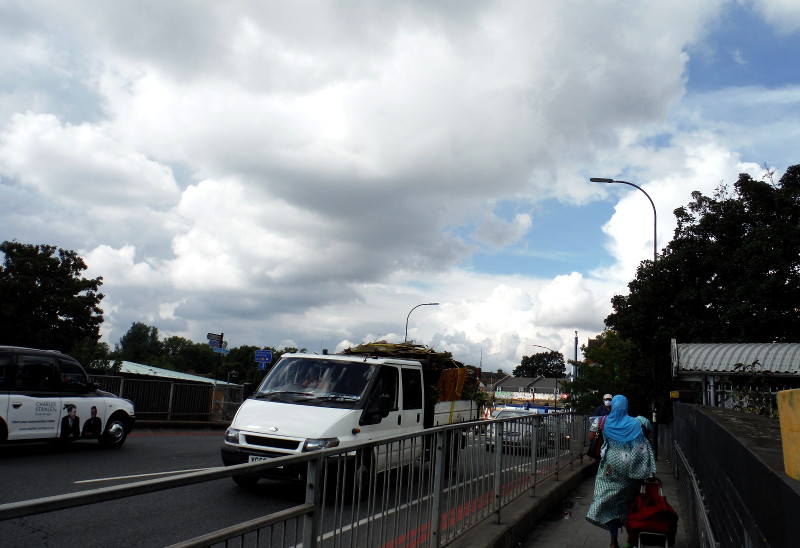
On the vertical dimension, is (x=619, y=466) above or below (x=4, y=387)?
below

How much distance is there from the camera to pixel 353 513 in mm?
3904

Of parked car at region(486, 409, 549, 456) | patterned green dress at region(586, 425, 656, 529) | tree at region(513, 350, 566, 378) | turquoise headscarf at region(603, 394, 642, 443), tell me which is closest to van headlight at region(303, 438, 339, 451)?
parked car at region(486, 409, 549, 456)

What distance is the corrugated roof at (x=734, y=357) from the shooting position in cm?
1310

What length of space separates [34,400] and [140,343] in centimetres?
15593

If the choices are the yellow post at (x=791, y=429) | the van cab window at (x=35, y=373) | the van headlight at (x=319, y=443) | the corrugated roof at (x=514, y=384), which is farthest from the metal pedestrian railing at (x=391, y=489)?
the corrugated roof at (x=514, y=384)

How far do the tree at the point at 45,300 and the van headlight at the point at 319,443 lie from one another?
34280mm

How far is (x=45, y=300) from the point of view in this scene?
126ft

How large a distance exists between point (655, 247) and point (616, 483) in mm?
17539

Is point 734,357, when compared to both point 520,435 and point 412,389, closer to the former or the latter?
point 412,389

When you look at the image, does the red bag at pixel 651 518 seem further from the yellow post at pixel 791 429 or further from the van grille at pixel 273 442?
the yellow post at pixel 791 429

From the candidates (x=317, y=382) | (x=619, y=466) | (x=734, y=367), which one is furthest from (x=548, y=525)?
(x=734, y=367)

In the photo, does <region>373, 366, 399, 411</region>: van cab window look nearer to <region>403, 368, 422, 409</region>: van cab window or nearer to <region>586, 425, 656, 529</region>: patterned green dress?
<region>403, 368, 422, 409</region>: van cab window

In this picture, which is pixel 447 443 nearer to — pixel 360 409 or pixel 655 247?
pixel 360 409

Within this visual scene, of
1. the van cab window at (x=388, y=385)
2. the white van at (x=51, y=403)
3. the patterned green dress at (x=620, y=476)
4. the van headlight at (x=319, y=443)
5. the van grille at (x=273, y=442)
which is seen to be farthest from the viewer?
the white van at (x=51, y=403)
